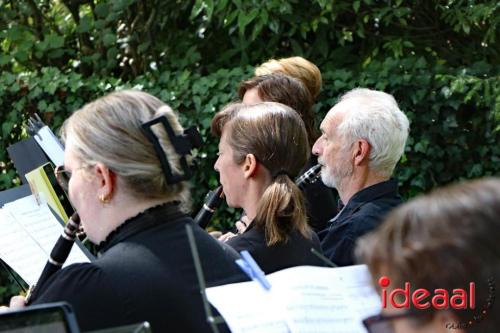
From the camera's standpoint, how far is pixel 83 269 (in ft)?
7.90

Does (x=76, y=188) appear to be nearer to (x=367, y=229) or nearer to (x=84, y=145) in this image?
(x=84, y=145)

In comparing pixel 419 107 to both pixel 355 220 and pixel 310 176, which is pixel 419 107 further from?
pixel 355 220

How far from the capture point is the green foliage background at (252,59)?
575cm

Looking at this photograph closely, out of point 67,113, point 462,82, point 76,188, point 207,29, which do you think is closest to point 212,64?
point 207,29

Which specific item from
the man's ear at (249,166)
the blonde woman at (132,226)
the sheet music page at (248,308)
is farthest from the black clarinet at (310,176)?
the sheet music page at (248,308)

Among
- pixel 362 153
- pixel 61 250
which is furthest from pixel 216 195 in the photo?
pixel 61 250

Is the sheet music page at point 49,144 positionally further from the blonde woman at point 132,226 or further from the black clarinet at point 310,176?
the black clarinet at point 310,176

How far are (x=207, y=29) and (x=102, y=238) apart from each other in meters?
4.08

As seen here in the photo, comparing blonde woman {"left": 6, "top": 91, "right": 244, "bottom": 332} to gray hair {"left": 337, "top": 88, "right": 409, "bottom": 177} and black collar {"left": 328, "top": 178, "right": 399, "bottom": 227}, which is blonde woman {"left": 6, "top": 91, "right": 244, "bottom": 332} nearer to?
black collar {"left": 328, "top": 178, "right": 399, "bottom": 227}

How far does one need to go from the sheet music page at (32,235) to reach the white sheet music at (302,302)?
114 centimetres

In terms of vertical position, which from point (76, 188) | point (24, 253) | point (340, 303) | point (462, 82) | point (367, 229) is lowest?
point (462, 82)

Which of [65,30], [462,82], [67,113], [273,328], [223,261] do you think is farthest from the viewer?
[65,30]

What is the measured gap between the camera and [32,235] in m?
3.24

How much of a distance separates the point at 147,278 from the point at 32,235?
36.6 inches
